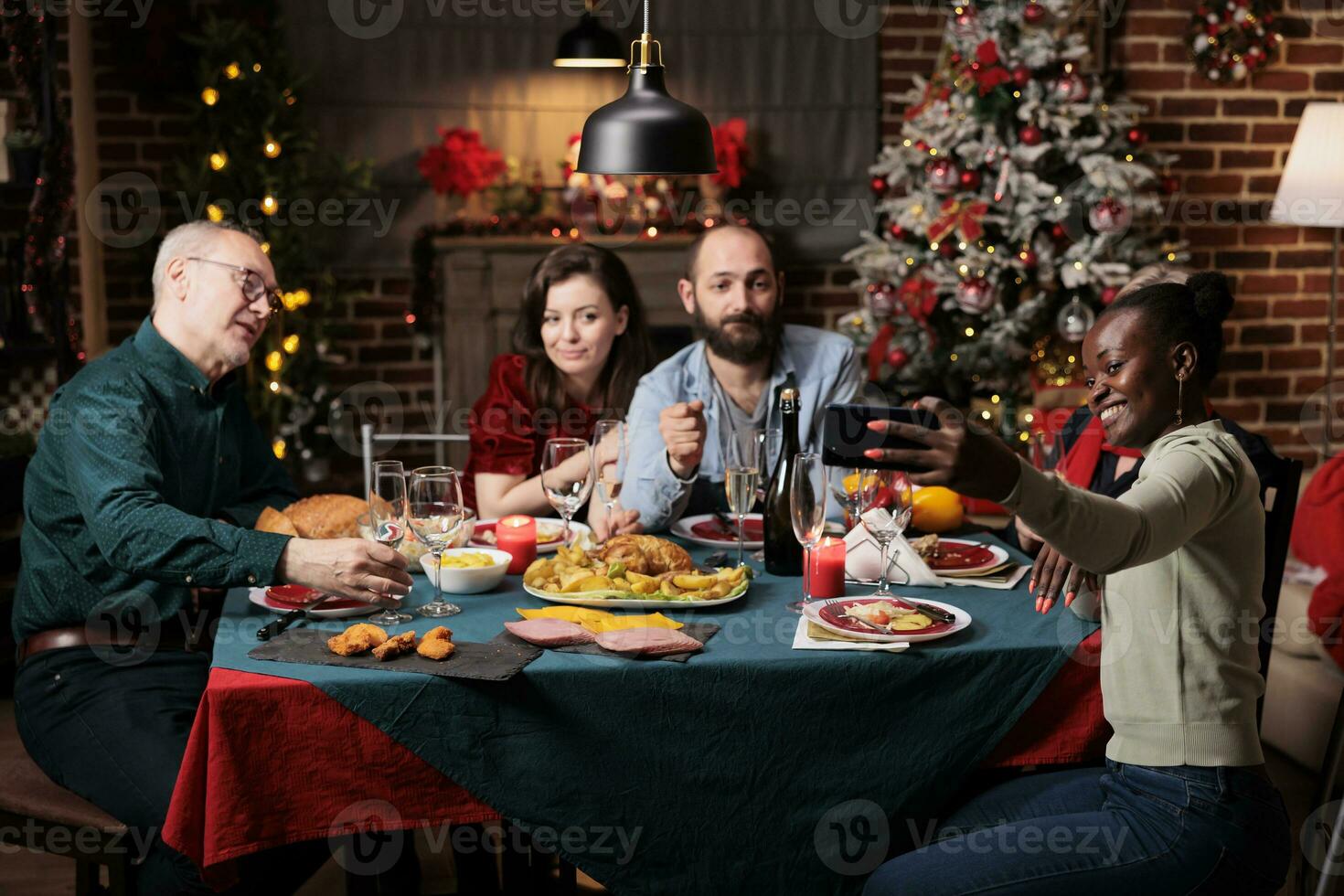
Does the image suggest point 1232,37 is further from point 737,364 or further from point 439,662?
point 439,662

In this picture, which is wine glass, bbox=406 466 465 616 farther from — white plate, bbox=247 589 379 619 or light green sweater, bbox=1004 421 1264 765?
light green sweater, bbox=1004 421 1264 765

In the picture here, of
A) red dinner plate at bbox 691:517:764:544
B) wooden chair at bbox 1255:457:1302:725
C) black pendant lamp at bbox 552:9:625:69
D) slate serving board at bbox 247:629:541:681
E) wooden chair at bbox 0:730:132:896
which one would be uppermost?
black pendant lamp at bbox 552:9:625:69

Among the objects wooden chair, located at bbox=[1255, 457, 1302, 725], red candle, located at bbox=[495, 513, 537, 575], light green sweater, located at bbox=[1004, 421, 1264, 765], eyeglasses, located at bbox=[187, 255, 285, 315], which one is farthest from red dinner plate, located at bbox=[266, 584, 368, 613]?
wooden chair, located at bbox=[1255, 457, 1302, 725]

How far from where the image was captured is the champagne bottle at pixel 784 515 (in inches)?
83.4

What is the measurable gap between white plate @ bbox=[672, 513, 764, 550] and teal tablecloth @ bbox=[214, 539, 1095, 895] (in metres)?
0.48

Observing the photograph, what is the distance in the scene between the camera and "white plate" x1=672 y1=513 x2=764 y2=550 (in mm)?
2288

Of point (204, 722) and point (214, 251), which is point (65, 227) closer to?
point (214, 251)

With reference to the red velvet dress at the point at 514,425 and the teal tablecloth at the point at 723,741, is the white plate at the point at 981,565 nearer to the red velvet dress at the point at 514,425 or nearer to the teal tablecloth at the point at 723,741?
the teal tablecloth at the point at 723,741

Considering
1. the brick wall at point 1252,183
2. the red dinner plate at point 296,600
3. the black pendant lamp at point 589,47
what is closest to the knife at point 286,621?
the red dinner plate at point 296,600

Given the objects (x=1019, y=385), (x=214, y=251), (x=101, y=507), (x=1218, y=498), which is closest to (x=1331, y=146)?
(x=1019, y=385)

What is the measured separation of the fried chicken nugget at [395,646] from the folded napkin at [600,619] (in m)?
0.20

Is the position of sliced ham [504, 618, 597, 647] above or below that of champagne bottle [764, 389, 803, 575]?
below

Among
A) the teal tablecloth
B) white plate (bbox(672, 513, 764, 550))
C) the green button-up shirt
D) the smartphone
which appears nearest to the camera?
the smartphone

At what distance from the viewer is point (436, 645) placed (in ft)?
5.52
